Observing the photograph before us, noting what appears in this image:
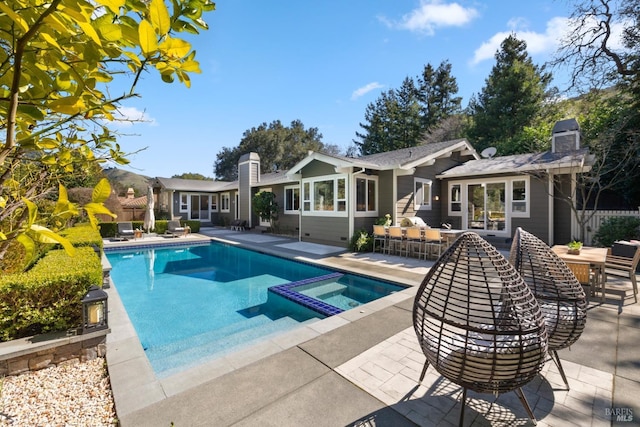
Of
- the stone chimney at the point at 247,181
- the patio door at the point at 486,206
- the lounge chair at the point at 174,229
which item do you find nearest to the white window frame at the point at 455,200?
the patio door at the point at 486,206

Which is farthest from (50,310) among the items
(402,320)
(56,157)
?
(402,320)

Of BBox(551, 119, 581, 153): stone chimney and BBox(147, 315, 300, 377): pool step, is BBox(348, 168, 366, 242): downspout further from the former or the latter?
BBox(551, 119, 581, 153): stone chimney

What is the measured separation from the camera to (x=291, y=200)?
1700cm

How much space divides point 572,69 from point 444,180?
263 inches

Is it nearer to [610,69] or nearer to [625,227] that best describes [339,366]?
[625,227]

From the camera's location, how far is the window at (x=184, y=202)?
71.4 feet

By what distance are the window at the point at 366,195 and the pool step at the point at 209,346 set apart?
690cm

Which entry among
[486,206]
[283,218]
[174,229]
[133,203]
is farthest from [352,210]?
[133,203]

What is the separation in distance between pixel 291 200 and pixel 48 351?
14.0m

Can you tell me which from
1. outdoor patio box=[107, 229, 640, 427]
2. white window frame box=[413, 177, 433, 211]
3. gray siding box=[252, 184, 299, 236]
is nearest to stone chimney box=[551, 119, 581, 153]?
white window frame box=[413, 177, 433, 211]

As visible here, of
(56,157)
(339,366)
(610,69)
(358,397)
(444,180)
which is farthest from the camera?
(444,180)

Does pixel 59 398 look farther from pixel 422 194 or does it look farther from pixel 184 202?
pixel 184 202

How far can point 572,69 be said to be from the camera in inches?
481

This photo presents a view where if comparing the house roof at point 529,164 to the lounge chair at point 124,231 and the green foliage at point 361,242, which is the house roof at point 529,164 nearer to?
the green foliage at point 361,242
